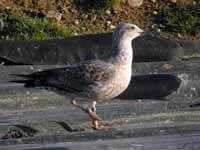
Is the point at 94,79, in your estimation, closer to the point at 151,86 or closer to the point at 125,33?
the point at 125,33

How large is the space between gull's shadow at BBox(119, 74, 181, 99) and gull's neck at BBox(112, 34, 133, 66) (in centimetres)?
125

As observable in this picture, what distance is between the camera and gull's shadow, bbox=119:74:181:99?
9227mm

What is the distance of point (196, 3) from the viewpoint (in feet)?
51.6

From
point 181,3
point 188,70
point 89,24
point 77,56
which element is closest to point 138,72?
point 188,70

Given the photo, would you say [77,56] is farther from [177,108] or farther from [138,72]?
[177,108]

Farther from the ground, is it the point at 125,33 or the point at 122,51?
the point at 125,33

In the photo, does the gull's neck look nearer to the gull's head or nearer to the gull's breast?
the gull's head

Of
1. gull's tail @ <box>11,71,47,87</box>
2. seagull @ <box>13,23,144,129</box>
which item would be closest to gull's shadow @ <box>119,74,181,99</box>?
seagull @ <box>13,23,144,129</box>

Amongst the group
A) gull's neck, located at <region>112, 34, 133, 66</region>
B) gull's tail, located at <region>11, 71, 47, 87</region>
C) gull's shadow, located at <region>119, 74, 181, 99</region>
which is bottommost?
gull's shadow, located at <region>119, 74, 181, 99</region>

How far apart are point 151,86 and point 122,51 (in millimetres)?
1713

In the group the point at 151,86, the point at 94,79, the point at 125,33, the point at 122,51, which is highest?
the point at 125,33

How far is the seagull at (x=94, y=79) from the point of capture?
7484mm

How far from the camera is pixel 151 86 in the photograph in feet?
31.0

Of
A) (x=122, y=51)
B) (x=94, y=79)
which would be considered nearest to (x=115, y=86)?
(x=94, y=79)
